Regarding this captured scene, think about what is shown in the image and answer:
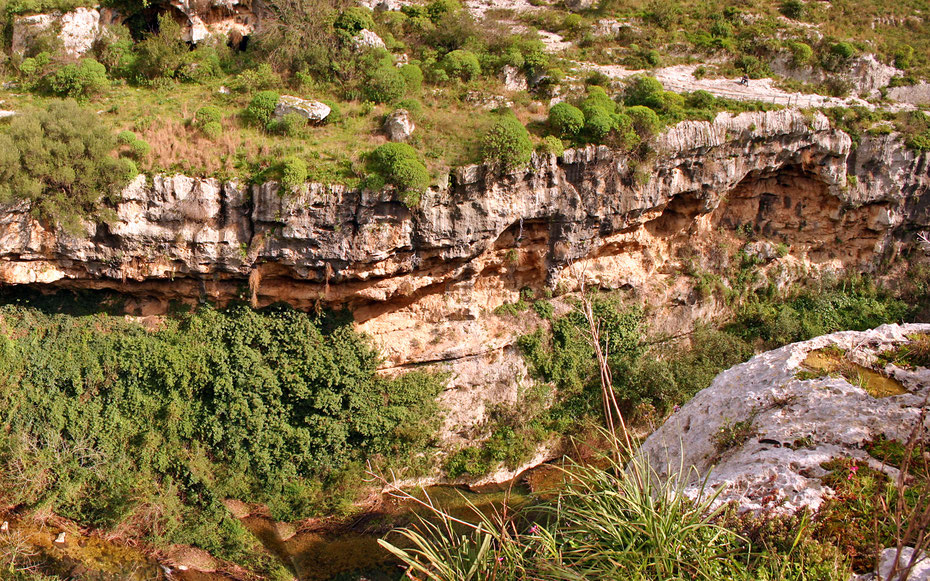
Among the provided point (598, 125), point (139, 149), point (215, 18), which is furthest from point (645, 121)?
point (215, 18)

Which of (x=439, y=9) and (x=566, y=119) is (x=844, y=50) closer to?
(x=566, y=119)

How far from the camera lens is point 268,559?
13609 mm

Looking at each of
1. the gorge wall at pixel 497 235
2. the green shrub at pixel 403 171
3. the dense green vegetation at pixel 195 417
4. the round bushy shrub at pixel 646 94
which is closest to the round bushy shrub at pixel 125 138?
the gorge wall at pixel 497 235

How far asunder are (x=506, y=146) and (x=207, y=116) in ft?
26.9

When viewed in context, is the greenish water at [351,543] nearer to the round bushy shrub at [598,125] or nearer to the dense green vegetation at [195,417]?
the dense green vegetation at [195,417]

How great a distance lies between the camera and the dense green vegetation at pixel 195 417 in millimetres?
13938

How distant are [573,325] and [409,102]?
26.8 ft

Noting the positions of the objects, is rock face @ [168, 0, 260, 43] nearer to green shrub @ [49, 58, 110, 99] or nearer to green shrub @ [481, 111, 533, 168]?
green shrub @ [49, 58, 110, 99]

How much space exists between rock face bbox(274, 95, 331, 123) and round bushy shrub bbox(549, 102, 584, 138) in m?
6.44

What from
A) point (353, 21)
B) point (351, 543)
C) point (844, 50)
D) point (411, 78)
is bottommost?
point (351, 543)

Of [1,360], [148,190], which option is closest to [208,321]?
[148,190]

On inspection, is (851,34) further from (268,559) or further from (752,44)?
(268,559)

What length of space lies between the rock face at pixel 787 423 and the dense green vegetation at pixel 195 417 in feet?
31.6

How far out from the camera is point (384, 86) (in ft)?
55.5
